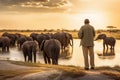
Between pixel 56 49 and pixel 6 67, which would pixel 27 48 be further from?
pixel 6 67

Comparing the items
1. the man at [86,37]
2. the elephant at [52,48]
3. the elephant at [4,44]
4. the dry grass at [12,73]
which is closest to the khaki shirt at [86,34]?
the man at [86,37]

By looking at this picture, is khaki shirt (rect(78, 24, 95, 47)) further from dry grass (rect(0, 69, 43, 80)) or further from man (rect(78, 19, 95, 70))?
dry grass (rect(0, 69, 43, 80))

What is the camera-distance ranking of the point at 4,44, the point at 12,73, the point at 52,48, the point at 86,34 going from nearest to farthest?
the point at 12,73 < the point at 86,34 < the point at 52,48 < the point at 4,44

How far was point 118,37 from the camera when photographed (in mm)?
62969

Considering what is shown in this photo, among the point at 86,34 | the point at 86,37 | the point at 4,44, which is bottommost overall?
the point at 4,44

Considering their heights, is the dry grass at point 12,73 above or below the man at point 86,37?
below

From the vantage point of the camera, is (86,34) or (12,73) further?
(86,34)

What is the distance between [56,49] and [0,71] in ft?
28.9

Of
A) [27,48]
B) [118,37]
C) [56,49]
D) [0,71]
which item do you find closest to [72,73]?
[0,71]

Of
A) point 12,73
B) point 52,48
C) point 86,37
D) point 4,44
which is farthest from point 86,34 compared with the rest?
point 4,44

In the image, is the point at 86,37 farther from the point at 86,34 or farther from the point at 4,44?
the point at 4,44

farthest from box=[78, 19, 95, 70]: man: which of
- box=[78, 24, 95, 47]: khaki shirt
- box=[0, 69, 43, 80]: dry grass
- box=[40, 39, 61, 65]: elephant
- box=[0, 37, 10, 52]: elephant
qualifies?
box=[0, 37, 10, 52]: elephant

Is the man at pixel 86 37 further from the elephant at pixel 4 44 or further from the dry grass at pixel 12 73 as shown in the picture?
the elephant at pixel 4 44

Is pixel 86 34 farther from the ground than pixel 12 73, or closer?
farther from the ground
